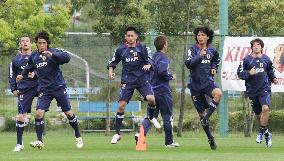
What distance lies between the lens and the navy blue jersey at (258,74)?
1955 cm

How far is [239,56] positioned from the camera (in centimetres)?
2522

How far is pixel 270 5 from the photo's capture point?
27.8 m

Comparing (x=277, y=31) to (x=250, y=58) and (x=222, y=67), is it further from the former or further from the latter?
(x=250, y=58)

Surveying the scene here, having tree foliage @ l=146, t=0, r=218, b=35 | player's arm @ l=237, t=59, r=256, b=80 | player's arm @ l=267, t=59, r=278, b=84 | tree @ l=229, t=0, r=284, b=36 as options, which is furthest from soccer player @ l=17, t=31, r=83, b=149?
tree @ l=229, t=0, r=284, b=36

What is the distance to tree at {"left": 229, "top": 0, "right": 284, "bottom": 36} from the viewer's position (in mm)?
27688

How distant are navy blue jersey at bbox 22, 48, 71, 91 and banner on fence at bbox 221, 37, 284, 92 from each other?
848 cm

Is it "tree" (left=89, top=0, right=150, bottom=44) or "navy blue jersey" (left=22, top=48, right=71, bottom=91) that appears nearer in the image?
"navy blue jersey" (left=22, top=48, right=71, bottom=91)

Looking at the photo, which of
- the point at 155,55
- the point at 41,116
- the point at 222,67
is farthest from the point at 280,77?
the point at 41,116

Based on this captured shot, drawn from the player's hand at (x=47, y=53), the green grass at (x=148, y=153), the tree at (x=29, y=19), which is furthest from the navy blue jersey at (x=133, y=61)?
the tree at (x=29, y=19)

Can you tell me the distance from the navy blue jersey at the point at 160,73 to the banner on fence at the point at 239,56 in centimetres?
699

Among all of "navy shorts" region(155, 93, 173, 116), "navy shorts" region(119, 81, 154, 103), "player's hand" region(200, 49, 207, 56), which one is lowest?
"navy shorts" region(155, 93, 173, 116)

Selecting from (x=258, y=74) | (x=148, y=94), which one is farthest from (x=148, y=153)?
(x=258, y=74)

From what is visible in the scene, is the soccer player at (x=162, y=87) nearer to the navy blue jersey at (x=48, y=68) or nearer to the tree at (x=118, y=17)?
the navy blue jersey at (x=48, y=68)

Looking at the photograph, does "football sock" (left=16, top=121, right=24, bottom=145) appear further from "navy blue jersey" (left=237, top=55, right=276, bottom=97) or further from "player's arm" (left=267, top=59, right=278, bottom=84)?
"player's arm" (left=267, top=59, right=278, bottom=84)
